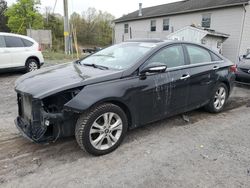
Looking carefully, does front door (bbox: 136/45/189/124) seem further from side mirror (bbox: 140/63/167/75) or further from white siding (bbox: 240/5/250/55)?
white siding (bbox: 240/5/250/55)

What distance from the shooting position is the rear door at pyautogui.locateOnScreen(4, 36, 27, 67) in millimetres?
8281

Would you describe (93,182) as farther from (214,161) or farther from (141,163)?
(214,161)

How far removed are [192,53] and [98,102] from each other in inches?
90.5

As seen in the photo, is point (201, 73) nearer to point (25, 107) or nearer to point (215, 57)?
point (215, 57)

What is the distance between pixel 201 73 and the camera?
4473 millimetres

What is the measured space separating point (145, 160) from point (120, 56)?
1.76 m

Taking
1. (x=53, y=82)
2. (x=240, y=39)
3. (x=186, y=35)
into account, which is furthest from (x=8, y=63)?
(x=240, y=39)

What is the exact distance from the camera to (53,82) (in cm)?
315

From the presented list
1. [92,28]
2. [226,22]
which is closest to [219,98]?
[226,22]

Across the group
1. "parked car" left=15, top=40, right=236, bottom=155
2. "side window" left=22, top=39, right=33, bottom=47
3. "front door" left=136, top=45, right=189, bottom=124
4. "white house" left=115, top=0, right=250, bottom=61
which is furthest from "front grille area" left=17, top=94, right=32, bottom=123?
"white house" left=115, top=0, right=250, bottom=61

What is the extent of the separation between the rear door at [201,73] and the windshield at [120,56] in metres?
0.94

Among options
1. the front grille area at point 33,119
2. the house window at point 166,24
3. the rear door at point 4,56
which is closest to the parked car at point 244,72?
the front grille area at point 33,119

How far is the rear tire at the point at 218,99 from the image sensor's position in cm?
494

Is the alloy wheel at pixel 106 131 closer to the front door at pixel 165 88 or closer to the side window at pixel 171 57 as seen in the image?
the front door at pixel 165 88
